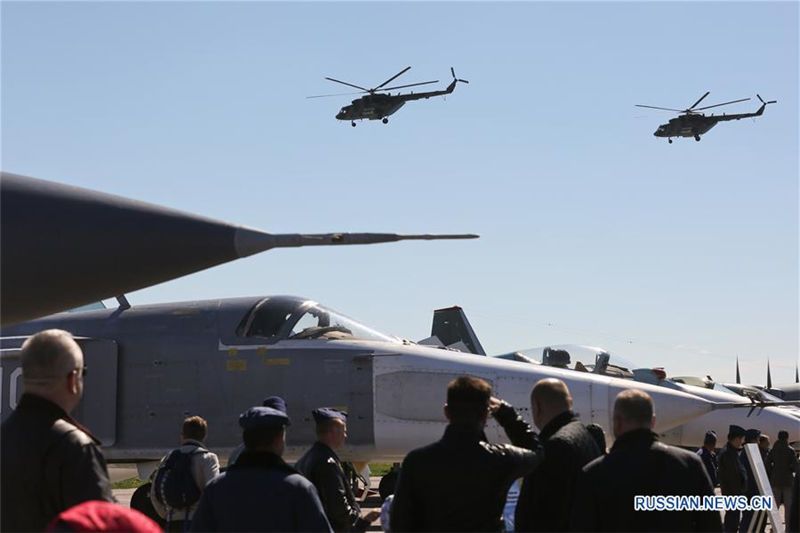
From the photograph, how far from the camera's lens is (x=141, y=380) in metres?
11.4

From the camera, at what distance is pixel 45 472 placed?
394 centimetres

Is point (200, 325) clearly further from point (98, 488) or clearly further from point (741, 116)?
point (741, 116)

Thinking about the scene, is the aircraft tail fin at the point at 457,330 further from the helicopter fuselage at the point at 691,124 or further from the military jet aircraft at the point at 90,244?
the helicopter fuselage at the point at 691,124

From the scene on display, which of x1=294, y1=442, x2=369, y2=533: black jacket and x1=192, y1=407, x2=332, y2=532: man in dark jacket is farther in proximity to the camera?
x1=294, y1=442, x2=369, y2=533: black jacket

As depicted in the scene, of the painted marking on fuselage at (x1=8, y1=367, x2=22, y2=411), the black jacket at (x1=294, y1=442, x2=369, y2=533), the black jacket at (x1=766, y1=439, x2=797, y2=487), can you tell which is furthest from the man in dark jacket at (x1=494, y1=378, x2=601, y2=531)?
the black jacket at (x1=766, y1=439, x2=797, y2=487)

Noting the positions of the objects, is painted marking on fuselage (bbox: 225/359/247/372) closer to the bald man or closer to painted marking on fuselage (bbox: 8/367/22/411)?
painted marking on fuselage (bbox: 8/367/22/411)

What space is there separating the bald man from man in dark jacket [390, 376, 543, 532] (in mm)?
1478

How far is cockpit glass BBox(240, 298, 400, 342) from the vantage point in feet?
37.1

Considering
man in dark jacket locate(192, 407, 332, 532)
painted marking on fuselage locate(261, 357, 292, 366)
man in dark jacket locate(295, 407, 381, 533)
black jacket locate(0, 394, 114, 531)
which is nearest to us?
black jacket locate(0, 394, 114, 531)

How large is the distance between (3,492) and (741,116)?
7497 cm

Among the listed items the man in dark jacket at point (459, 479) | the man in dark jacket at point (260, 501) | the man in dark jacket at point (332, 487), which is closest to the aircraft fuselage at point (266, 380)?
the man in dark jacket at point (332, 487)

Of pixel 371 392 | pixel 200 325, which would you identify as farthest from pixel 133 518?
pixel 200 325

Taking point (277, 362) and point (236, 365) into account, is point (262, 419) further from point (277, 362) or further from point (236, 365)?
point (236, 365)

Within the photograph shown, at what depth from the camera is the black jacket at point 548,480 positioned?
5.42 meters
